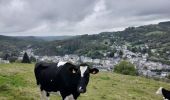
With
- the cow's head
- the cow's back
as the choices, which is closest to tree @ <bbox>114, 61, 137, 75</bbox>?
the cow's back

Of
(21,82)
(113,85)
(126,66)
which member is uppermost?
(21,82)

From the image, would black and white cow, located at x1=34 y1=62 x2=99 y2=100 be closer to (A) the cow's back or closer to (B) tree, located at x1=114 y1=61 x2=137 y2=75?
(A) the cow's back

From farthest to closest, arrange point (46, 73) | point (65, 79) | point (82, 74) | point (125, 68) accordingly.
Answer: point (125, 68)
point (46, 73)
point (65, 79)
point (82, 74)

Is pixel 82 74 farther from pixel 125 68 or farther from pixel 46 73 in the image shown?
pixel 125 68

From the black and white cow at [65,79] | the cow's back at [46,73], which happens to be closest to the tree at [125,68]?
the cow's back at [46,73]

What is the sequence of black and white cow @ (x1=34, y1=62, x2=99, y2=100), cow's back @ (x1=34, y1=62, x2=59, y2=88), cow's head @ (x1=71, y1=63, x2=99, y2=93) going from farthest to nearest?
cow's back @ (x1=34, y1=62, x2=59, y2=88) < black and white cow @ (x1=34, y1=62, x2=99, y2=100) < cow's head @ (x1=71, y1=63, x2=99, y2=93)

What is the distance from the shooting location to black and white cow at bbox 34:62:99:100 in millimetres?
16875

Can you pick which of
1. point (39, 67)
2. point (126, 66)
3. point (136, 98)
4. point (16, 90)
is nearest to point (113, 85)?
point (136, 98)

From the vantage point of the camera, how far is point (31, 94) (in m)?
24.4

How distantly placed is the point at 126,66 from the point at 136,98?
68668mm

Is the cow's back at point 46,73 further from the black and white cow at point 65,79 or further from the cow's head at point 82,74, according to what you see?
the cow's head at point 82,74

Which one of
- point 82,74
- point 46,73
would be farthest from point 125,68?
point 82,74

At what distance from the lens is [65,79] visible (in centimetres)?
1761

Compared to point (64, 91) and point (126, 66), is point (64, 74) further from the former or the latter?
point (126, 66)
